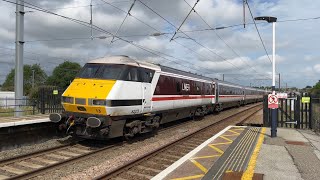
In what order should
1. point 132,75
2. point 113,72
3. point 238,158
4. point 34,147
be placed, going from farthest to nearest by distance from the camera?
point 132,75 → point 113,72 → point 34,147 → point 238,158

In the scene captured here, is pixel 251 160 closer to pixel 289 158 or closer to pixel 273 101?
pixel 289 158

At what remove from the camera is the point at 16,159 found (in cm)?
966

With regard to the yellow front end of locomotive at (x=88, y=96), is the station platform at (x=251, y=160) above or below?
below

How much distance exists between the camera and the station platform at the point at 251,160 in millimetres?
7750

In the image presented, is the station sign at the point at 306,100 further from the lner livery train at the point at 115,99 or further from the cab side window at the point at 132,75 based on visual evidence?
the cab side window at the point at 132,75

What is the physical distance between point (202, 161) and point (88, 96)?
466 cm

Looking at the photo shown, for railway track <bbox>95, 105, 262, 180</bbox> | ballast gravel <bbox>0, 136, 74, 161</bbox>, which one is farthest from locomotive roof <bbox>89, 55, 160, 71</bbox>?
railway track <bbox>95, 105, 262, 180</bbox>

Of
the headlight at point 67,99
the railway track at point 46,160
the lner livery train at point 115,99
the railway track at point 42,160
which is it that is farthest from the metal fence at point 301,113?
the headlight at point 67,99

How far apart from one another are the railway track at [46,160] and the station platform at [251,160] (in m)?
1.06

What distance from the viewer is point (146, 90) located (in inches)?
537

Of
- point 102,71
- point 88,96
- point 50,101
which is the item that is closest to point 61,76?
point 50,101

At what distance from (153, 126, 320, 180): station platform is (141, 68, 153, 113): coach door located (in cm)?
299

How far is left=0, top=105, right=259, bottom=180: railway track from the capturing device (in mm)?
8491

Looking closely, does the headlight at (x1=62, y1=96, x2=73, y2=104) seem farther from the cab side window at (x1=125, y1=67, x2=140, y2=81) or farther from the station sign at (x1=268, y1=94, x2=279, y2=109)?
the station sign at (x1=268, y1=94, x2=279, y2=109)
